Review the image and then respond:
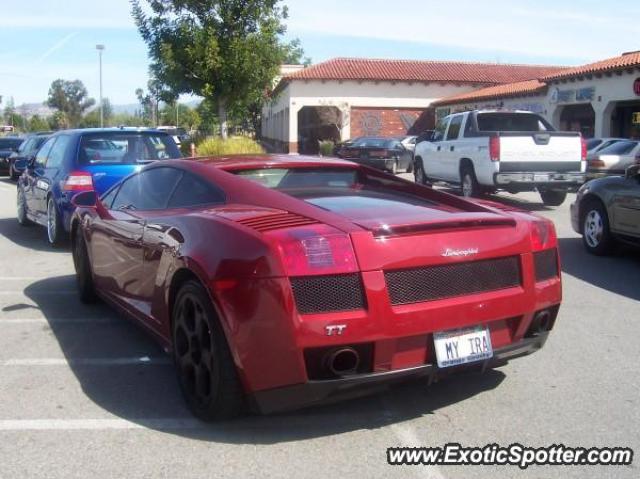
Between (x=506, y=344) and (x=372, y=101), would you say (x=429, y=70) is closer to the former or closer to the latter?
(x=372, y=101)

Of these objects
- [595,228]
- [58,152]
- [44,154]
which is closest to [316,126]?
[44,154]

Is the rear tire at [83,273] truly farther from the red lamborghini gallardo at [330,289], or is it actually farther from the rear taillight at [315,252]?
the rear taillight at [315,252]

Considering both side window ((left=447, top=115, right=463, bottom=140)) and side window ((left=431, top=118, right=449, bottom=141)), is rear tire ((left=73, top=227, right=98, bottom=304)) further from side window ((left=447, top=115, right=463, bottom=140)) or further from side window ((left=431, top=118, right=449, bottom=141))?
side window ((left=431, top=118, right=449, bottom=141))

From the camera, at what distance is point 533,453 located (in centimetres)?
343

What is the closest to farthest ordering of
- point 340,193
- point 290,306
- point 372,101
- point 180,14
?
point 290,306 < point 340,193 < point 180,14 < point 372,101

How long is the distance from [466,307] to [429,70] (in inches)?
1712

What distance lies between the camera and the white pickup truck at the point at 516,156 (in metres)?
13.0

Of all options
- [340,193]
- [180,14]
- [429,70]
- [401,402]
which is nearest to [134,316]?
[340,193]

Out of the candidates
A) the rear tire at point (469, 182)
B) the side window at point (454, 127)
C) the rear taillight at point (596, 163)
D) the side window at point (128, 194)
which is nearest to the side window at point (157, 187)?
the side window at point (128, 194)

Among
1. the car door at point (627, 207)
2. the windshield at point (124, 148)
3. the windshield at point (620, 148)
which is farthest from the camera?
the windshield at point (620, 148)

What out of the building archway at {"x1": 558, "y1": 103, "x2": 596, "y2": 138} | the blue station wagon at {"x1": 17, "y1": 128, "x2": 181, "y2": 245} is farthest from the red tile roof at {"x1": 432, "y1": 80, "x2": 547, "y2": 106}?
the blue station wagon at {"x1": 17, "y1": 128, "x2": 181, "y2": 245}

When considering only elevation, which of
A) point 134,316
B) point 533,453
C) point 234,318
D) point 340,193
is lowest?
point 533,453

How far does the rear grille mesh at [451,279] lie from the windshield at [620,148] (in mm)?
17187

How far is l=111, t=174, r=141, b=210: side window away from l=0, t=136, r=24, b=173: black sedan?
21053mm
